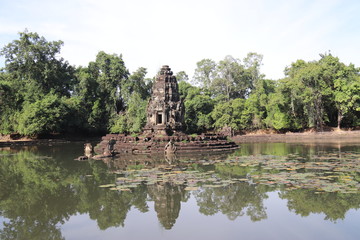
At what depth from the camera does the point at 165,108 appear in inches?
933

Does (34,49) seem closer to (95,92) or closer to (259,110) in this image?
(95,92)

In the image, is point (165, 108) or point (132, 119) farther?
point (132, 119)

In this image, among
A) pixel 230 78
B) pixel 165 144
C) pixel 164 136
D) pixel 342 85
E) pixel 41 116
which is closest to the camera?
pixel 165 144

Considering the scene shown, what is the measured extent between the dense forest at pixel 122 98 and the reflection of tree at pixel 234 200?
28.6m

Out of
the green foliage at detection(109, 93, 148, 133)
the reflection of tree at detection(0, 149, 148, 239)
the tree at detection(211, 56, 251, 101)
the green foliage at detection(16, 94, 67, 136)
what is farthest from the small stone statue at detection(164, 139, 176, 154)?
the tree at detection(211, 56, 251, 101)

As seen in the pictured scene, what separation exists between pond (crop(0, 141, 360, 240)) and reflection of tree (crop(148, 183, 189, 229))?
0.02 meters

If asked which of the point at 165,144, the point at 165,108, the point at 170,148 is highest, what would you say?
the point at 165,108

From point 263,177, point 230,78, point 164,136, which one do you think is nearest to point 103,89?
point 230,78

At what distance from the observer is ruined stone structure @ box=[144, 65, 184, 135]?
77.4ft

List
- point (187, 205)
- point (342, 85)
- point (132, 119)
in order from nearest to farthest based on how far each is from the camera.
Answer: point (187, 205) → point (342, 85) → point (132, 119)

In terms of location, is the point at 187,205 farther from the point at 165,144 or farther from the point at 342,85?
the point at 342,85

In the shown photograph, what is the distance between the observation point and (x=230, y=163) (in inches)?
500

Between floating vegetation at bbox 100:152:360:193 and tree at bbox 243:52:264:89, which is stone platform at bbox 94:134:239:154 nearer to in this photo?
floating vegetation at bbox 100:152:360:193

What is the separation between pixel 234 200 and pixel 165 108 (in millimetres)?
17196
